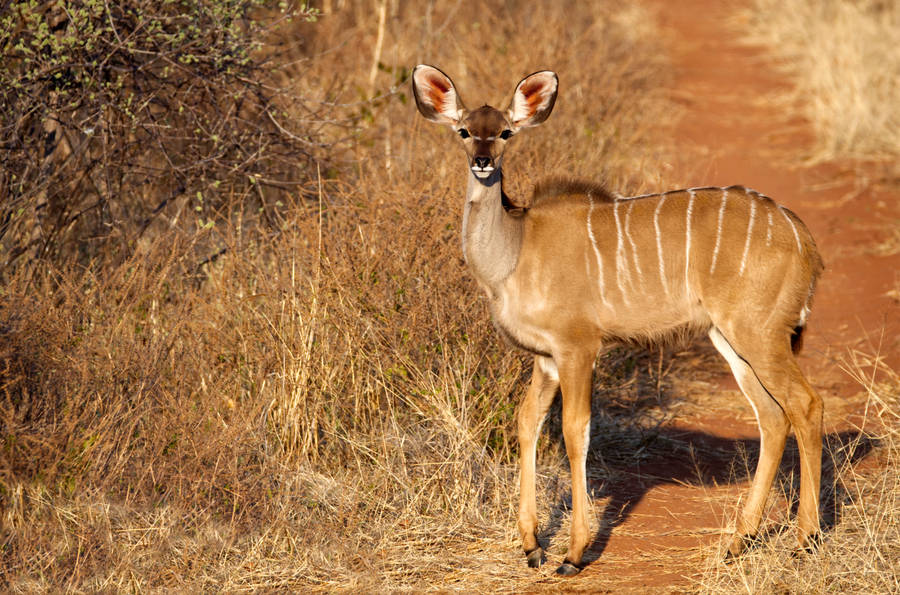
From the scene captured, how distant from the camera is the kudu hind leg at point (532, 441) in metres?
4.16

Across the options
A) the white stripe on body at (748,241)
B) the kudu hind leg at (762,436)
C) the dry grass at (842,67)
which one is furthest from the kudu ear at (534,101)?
the dry grass at (842,67)

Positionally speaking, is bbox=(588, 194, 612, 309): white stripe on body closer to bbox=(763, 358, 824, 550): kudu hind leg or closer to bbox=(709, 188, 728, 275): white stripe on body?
bbox=(709, 188, 728, 275): white stripe on body

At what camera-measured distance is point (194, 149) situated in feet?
20.0

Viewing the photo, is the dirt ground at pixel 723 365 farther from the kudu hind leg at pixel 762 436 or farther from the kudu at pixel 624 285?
the kudu at pixel 624 285

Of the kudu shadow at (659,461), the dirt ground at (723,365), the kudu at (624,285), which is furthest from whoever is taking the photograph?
the kudu shadow at (659,461)

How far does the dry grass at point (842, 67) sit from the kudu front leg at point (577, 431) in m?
6.06

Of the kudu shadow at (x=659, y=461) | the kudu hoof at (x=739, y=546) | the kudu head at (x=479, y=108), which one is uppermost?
the kudu head at (x=479, y=108)

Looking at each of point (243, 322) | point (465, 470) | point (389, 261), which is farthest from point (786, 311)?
point (243, 322)

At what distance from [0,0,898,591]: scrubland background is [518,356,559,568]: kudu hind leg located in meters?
0.10

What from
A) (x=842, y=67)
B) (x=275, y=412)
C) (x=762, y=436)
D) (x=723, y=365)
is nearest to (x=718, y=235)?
(x=762, y=436)

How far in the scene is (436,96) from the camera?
4293 mm

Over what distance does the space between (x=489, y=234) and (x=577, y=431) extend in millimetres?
790

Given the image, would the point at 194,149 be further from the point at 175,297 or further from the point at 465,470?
the point at 465,470

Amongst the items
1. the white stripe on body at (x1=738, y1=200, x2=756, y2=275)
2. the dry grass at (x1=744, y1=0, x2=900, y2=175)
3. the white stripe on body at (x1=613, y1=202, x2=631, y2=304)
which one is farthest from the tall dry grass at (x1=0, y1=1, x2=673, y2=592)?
the dry grass at (x1=744, y1=0, x2=900, y2=175)
